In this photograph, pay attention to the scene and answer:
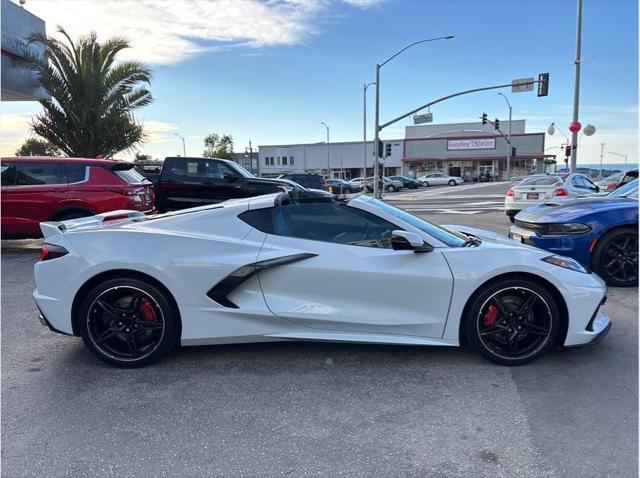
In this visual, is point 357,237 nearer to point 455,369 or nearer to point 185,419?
point 455,369

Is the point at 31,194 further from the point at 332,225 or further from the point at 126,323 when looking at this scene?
the point at 332,225

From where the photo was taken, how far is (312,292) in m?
3.49

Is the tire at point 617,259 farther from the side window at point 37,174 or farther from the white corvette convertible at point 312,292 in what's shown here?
the side window at point 37,174

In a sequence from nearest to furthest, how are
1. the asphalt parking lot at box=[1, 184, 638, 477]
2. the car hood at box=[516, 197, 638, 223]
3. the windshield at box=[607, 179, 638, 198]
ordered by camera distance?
the asphalt parking lot at box=[1, 184, 638, 477], the car hood at box=[516, 197, 638, 223], the windshield at box=[607, 179, 638, 198]

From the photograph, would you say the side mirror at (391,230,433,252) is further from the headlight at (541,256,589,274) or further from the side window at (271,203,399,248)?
the headlight at (541,256,589,274)

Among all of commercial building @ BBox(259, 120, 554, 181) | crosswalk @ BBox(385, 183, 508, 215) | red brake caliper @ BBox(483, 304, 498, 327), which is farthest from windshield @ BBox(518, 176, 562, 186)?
commercial building @ BBox(259, 120, 554, 181)

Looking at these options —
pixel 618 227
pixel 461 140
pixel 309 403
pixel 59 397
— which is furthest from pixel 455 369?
pixel 461 140

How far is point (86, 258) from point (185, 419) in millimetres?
1517

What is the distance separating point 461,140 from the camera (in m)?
62.6

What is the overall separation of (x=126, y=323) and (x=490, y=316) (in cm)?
278

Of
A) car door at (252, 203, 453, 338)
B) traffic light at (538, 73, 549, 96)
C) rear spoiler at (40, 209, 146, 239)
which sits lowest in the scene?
car door at (252, 203, 453, 338)

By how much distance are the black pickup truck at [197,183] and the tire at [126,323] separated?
317 inches

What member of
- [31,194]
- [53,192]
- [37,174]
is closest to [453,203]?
[53,192]

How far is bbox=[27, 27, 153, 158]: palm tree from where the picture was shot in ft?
48.4
